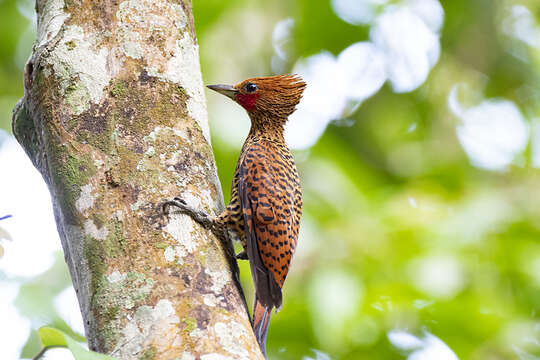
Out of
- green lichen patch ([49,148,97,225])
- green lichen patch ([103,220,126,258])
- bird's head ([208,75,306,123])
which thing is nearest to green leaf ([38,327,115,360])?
green lichen patch ([103,220,126,258])

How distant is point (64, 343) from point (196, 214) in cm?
77

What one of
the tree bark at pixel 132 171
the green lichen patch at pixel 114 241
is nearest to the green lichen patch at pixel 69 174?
the tree bark at pixel 132 171

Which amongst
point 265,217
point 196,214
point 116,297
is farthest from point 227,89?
point 116,297

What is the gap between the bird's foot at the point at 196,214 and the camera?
6.83ft

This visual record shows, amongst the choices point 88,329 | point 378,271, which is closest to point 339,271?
point 378,271

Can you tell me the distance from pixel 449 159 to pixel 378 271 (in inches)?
75.5

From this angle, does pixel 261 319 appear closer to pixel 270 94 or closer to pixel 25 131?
pixel 25 131

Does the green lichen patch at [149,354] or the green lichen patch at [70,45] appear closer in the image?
the green lichen patch at [149,354]

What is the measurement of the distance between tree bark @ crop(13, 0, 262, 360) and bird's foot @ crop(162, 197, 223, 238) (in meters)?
0.03

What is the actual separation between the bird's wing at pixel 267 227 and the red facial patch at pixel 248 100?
660 mm

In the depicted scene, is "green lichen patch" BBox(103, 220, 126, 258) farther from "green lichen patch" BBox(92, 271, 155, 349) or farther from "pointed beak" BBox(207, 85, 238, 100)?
"pointed beak" BBox(207, 85, 238, 100)

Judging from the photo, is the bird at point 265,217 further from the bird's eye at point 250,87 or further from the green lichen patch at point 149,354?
the green lichen patch at point 149,354

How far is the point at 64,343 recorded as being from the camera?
1.49 m

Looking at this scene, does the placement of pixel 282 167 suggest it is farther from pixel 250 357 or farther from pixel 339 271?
pixel 250 357
